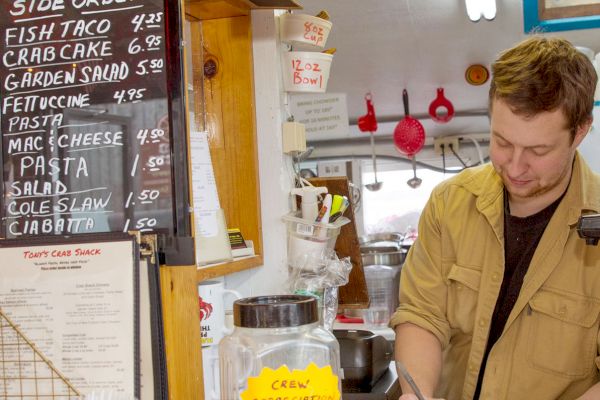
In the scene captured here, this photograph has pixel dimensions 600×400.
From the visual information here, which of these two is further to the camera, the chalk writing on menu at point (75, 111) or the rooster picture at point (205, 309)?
the rooster picture at point (205, 309)

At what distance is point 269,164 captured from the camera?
7.57 feet

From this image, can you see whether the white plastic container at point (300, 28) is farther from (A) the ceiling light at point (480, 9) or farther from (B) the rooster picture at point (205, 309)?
(A) the ceiling light at point (480, 9)

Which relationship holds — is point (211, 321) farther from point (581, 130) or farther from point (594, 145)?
point (594, 145)

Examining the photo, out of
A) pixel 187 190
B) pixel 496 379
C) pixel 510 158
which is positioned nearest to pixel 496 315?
pixel 496 379

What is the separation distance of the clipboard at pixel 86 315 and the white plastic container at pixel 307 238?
99cm

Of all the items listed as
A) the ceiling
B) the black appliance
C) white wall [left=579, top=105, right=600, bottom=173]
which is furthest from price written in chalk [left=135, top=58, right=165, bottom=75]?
Result: white wall [left=579, top=105, right=600, bottom=173]

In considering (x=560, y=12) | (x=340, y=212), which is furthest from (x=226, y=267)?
(x=560, y=12)

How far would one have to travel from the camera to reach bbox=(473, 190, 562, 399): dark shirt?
1937 millimetres

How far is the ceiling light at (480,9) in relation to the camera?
4.17 metres

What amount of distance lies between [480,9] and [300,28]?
230 centimetres


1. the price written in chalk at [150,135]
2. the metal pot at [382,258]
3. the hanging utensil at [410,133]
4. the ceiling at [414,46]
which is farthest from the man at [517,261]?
the hanging utensil at [410,133]

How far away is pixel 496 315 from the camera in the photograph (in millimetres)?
1956

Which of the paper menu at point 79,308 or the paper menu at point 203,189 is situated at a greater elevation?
the paper menu at point 203,189

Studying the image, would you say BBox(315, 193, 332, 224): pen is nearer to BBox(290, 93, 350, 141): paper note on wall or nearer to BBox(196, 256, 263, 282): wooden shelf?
BBox(196, 256, 263, 282): wooden shelf
